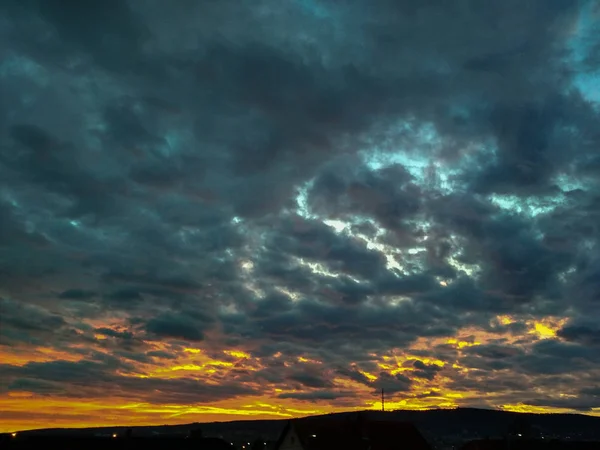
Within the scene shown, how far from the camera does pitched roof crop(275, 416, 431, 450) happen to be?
73562 mm

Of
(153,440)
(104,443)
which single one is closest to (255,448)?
(153,440)

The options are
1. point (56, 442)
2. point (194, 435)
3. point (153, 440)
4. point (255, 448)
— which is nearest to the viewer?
point (56, 442)

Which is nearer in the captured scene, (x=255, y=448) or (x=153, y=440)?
(x=153, y=440)

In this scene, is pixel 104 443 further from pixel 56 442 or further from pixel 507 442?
pixel 507 442

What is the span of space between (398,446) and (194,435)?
3240 centimetres

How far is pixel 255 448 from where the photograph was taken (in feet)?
350

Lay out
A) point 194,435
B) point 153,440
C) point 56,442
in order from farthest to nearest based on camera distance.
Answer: point 194,435, point 153,440, point 56,442

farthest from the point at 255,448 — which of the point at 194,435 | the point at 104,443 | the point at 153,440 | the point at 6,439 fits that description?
the point at 6,439

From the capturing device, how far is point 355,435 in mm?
75688

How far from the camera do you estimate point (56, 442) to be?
82.1 meters

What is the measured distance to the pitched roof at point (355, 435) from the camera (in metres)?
73.6

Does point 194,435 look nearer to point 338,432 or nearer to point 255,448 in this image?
point 255,448

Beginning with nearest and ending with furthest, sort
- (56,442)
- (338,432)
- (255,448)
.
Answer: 1. (338,432)
2. (56,442)
3. (255,448)

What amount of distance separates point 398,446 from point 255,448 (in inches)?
1443
